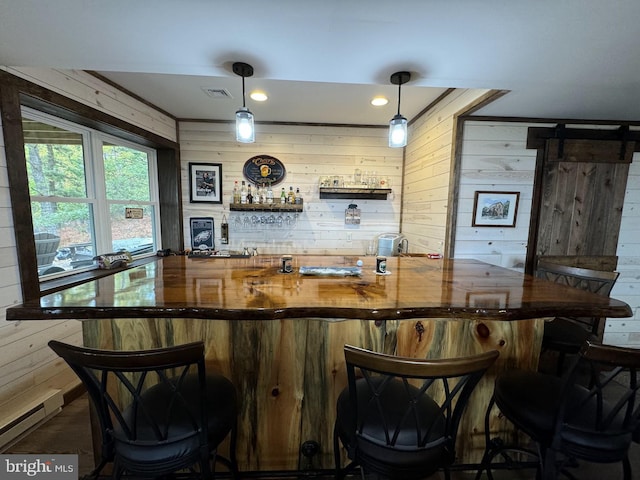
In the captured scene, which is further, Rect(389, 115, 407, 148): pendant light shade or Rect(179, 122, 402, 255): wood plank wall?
Rect(179, 122, 402, 255): wood plank wall

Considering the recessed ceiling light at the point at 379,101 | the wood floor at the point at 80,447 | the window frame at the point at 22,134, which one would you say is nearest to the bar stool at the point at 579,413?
the wood floor at the point at 80,447

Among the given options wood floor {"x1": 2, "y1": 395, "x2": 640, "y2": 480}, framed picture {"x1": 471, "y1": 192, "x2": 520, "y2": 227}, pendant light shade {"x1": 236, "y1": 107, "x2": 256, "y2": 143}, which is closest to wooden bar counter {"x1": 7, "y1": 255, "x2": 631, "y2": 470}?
wood floor {"x1": 2, "y1": 395, "x2": 640, "y2": 480}

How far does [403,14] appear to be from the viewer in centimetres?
115

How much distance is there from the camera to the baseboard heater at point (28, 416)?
156cm

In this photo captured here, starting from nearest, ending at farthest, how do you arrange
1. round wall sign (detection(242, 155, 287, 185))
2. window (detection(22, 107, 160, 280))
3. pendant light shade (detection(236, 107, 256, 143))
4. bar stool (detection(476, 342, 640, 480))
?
bar stool (detection(476, 342, 640, 480))
pendant light shade (detection(236, 107, 256, 143))
window (detection(22, 107, 160, 280))
round wall sign (detection(242, 155, 287, 185))

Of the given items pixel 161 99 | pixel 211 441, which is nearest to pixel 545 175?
pixel 211 441

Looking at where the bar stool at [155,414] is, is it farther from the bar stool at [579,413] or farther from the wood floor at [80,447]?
the bar stool at [579,413]

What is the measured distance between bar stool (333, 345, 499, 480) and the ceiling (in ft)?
4.54

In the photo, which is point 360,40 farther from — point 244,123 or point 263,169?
point 263,169

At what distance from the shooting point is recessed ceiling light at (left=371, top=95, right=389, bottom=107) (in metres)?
2.61

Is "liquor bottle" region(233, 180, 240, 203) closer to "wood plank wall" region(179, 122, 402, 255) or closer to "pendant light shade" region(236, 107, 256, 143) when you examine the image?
"wood plank wall" region(179, 122, 402, 255)

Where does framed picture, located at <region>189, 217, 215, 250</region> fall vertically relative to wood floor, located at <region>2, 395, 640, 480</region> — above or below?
above

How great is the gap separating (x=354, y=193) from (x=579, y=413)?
9.35ft

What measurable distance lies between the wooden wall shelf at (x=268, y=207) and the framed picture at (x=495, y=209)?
199cm
